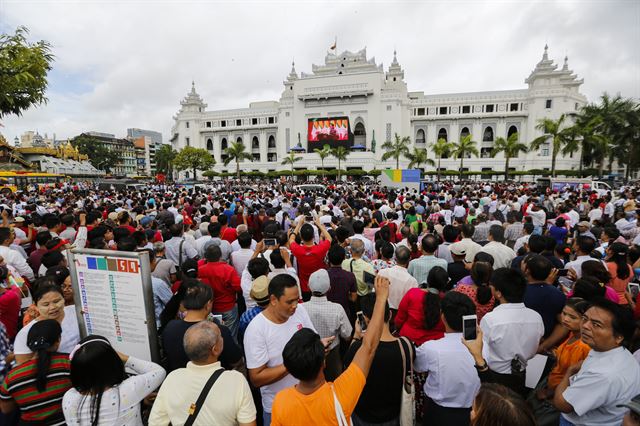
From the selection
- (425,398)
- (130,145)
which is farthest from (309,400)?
(130,145)

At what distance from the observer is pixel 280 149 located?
2274 inches

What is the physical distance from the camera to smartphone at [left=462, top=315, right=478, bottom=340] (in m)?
2.14

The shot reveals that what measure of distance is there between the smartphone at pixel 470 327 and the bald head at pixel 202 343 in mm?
1627

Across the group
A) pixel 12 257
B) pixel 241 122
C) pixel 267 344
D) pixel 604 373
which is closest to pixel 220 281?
pixel 267 344

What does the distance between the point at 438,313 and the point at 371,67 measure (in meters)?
58.9

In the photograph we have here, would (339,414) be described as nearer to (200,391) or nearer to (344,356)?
(200,391)

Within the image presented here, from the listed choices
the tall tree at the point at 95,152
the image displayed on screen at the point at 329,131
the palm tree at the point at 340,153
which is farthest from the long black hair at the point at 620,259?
the tall tree at the point at 95,152

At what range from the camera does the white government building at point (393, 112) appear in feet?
152

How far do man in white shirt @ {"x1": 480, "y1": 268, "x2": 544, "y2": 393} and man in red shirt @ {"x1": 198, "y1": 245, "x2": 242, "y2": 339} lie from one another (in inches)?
112

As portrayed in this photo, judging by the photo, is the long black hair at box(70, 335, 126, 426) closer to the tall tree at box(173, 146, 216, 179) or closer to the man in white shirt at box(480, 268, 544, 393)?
the man in white shirt at box(480, 268, 544, 393)

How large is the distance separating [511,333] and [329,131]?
52.1 metres

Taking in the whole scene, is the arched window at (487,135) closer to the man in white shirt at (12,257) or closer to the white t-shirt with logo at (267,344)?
the white t-shirt with logo at (267,344)

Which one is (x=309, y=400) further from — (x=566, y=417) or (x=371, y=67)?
(x=371, y=67)

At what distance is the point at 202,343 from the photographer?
72.6 inches
